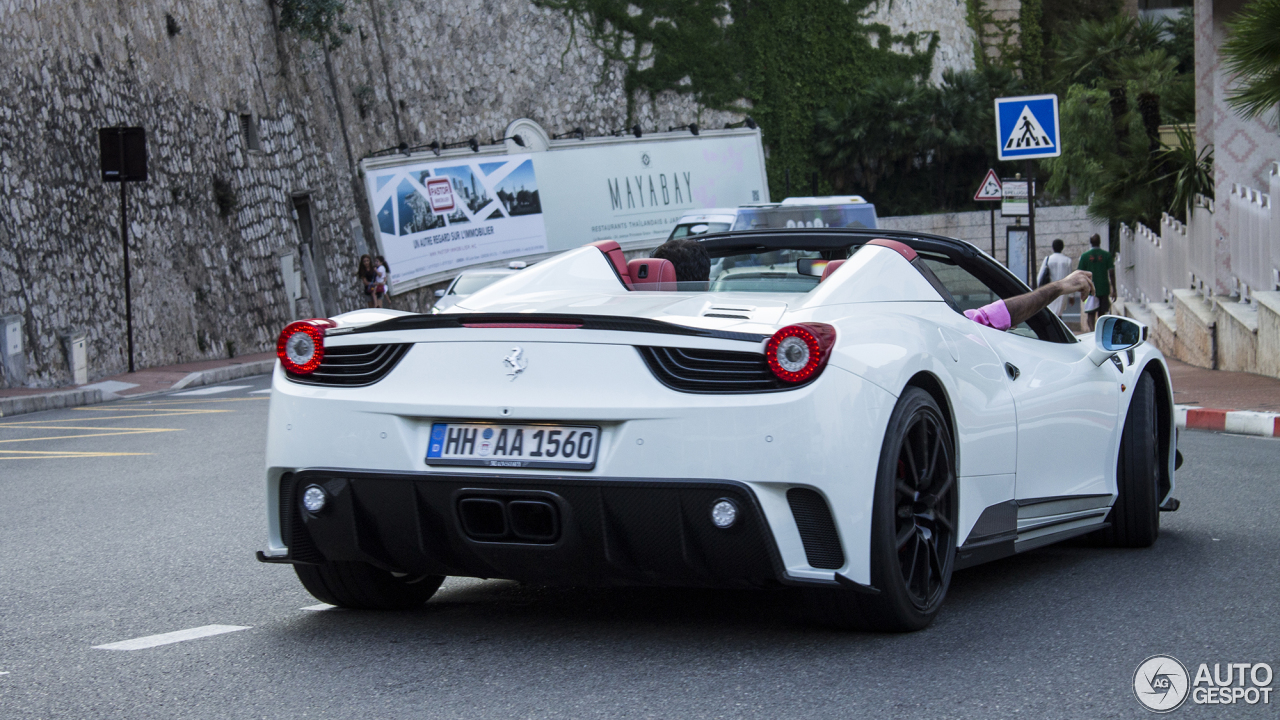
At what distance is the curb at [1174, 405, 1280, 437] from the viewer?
37.1 feet

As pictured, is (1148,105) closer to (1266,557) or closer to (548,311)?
(1266,557)

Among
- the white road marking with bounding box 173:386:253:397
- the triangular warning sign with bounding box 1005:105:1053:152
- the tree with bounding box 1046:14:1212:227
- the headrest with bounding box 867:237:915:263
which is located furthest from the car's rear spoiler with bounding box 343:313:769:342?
the tree with bounding box 1046:14:1212:227

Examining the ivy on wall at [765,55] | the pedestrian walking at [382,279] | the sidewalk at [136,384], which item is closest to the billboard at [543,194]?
the pedestrian walking at [382,279]

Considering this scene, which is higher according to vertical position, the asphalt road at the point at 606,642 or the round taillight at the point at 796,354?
the round taillight at the point at 796,354

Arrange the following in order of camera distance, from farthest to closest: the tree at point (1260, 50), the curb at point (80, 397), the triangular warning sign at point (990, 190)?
the triangular warning sign at point (990, 190), the curb at point (80, 397), the tree at point (1260, 50)

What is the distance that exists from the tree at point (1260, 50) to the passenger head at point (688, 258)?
8.09 m

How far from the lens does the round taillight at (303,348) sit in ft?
13.5

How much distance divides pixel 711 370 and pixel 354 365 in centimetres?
105

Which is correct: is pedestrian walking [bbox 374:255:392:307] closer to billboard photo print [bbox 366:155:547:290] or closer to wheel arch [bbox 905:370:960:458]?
billboard photo print [bbox 366:155:547:290]

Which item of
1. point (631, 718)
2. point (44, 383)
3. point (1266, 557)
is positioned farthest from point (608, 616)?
point (44, 383)

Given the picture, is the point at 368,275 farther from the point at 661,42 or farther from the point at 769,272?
the point at 769,272

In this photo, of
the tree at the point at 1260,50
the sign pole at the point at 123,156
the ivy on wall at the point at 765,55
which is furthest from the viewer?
the ivy on wall at the point at 765,55

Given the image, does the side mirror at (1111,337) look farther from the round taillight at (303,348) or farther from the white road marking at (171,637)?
the white road marking at (171,637)

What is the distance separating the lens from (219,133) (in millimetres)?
27562
